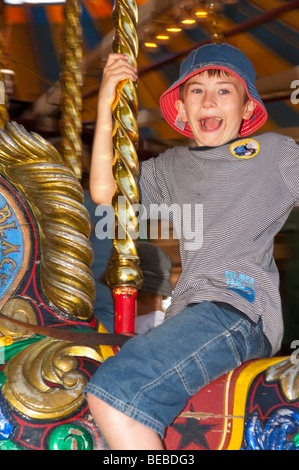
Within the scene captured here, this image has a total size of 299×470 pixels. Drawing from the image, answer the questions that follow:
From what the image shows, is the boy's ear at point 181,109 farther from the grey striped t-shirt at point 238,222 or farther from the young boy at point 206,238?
the grey striped t-shirt at point 238,222

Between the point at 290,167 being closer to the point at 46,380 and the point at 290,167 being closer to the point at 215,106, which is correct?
the point at 215,106

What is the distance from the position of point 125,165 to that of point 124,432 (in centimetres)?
69

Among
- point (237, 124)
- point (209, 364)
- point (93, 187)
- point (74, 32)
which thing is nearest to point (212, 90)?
point (237, 124)

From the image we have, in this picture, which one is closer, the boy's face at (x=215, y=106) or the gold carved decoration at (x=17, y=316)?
the gold carved decoration at (x=17, y=316)

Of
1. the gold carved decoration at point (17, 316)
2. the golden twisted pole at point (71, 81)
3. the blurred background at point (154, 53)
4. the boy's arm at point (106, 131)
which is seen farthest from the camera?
the blurred background at point (154, 53)

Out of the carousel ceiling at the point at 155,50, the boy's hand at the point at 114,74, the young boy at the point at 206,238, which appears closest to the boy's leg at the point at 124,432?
the young boy at the point at 206,238

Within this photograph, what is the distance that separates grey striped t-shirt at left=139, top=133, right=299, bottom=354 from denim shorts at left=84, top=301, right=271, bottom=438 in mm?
61

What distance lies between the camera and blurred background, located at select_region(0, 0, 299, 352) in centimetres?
453

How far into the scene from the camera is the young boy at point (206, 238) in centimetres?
141

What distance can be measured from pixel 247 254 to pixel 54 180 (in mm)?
530

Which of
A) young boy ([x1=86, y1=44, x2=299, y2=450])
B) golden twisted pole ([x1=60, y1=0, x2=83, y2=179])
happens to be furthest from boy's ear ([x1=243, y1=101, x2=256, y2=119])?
golden twisted pole ([x1=60, y1=0, x2=83, y2=179])

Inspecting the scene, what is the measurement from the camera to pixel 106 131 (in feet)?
5.88

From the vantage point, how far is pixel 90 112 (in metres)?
6.88

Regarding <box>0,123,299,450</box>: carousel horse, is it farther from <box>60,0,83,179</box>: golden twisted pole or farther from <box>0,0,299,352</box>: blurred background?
<box>0,0,299,352</box>: blurred background
